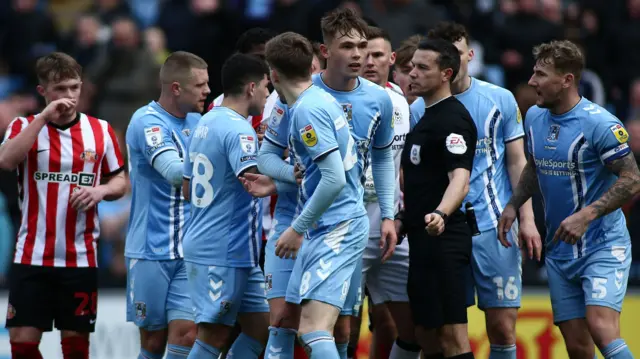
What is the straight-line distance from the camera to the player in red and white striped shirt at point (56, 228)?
8.08 m

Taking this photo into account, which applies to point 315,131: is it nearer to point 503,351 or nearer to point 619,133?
point 619,133

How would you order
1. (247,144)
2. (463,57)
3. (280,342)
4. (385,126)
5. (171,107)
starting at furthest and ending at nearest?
(463,57)
(171,107)
(385,126)
(247,144)
(280,342)

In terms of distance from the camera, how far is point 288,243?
677 centimetres

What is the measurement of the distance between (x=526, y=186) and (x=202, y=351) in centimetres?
259

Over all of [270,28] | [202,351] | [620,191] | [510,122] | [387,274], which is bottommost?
[202,351]

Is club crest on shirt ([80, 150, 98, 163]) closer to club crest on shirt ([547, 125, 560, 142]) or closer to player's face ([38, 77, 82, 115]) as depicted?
player's face ([38, 77, 82, 115])

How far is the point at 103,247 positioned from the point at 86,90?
9.09ft

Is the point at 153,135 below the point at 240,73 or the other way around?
below

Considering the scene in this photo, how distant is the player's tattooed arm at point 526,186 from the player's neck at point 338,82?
4.85 feet

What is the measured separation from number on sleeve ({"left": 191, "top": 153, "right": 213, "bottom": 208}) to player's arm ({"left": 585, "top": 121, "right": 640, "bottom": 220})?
254 centimetres

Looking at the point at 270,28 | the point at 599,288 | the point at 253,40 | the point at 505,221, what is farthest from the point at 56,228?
the point at 270,28

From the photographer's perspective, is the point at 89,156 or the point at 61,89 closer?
the point at 61,89

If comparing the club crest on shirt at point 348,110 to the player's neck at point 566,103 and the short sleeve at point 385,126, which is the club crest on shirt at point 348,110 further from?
the player's neck at point 566,103

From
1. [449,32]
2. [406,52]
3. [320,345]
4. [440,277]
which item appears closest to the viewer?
[320,345]
